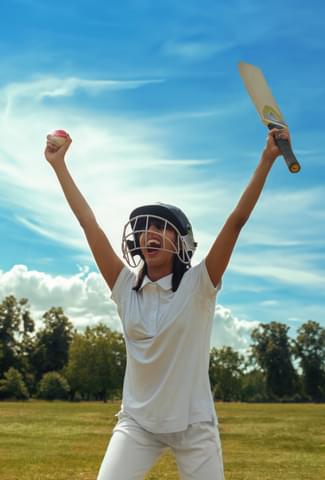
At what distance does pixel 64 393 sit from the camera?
7019 centimetres

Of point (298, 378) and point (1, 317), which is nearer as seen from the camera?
point (1, 317)

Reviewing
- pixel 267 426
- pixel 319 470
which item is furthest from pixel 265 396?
pixel 319 470

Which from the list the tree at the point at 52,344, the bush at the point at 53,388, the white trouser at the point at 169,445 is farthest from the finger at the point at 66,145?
the tree at the point at 52,344

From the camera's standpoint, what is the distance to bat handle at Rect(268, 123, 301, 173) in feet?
12.1

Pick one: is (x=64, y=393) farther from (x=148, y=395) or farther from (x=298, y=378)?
(x=148, y=395)

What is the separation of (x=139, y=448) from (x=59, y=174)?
192cm

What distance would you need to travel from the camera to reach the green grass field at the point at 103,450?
40.9 ft

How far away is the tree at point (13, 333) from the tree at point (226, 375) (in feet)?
73.8

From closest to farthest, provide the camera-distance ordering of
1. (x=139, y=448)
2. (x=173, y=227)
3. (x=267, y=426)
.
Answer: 1. (x=139, y=448)
2. (x=173, y=227)
3. (x=267, y=426)

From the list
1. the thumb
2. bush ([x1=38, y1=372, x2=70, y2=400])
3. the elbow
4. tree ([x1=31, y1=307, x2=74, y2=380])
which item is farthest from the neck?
tree ([x1=31, y1=307, x2=74, y2=380])

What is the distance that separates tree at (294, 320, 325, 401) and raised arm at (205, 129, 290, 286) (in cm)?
8338

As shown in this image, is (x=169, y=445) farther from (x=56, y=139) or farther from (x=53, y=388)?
(x=53, y=388)

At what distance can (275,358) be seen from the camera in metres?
88.4

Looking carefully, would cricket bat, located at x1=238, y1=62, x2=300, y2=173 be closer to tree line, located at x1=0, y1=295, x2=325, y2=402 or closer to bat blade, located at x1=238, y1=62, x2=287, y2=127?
bat blade, located at x1=238, y1=62, x2=287, y2=127
